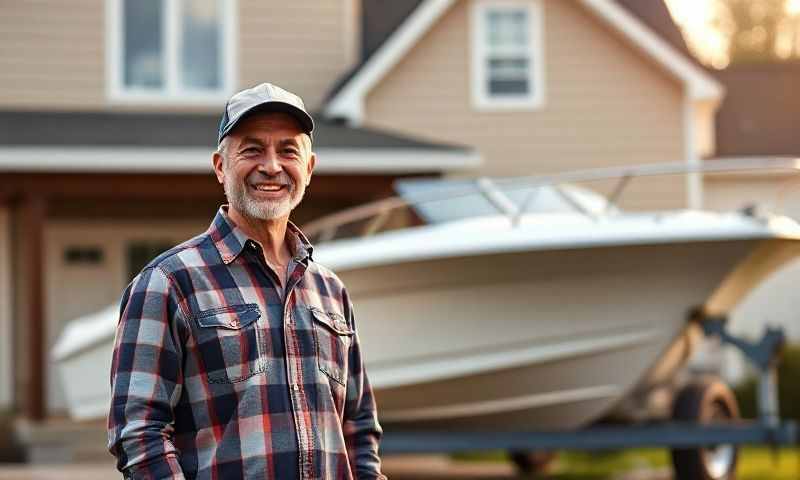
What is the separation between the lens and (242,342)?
2.55 meters

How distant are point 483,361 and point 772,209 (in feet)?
6.58

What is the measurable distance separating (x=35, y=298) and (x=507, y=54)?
5427 mm

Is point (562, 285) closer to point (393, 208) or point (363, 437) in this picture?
point (393, 208)

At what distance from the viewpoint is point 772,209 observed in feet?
25.6

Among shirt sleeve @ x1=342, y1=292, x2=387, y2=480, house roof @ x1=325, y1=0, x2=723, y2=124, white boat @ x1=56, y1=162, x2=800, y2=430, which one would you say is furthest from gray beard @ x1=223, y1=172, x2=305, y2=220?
house roof @ x1=325, y1=0, x2=723, y2=124

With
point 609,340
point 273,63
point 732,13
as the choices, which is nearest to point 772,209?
point 609,340

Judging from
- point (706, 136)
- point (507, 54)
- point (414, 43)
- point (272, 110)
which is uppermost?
point (414, 43)

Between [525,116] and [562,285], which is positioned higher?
[525,116]

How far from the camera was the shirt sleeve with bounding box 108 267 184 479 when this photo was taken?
246cm

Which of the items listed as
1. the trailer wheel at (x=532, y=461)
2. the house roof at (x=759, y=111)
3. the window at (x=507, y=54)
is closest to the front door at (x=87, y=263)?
the window at (x=507, y=54)

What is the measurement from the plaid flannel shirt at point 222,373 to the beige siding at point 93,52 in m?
10.5

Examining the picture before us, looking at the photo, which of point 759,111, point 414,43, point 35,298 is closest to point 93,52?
point 35,298

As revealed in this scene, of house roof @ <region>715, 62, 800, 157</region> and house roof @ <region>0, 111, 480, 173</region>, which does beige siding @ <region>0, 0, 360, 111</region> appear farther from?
house roof @ <region>715, 62, 800, 157</region>

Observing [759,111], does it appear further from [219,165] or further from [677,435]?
[219,165]
